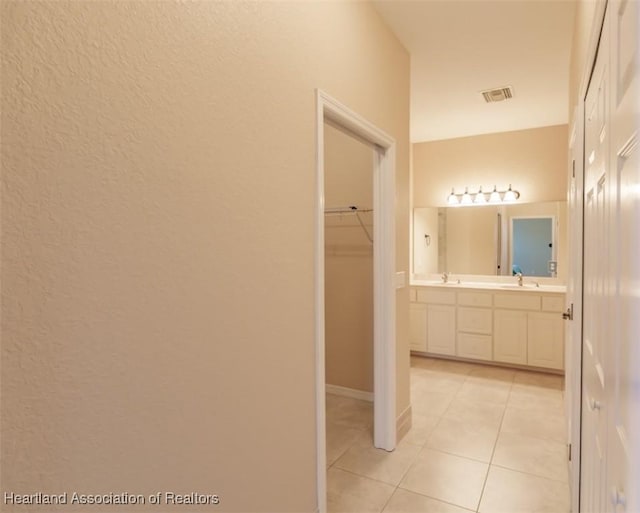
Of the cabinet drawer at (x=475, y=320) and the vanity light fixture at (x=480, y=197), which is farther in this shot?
the vanity light fixture at (x=480, y=197)

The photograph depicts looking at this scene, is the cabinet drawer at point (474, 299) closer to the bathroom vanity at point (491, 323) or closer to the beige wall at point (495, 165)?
the bathroom vanity at point (491, 323)

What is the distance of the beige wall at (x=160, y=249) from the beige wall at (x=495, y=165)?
138 inches

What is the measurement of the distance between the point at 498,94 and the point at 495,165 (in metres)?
1.27

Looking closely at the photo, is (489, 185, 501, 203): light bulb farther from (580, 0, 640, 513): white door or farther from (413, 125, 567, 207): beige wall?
(580, 0, 640, 513): white door

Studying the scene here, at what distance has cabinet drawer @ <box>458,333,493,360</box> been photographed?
13.5 ft

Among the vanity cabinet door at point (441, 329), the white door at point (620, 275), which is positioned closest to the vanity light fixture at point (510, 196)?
the vanity cabinet door at point (441, 329)

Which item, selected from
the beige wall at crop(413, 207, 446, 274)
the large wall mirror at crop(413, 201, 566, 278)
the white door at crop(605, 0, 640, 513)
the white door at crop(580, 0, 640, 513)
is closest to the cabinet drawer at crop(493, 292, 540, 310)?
the large wall mirror at crop(413, 201, 566, 278)

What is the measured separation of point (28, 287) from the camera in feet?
2.38

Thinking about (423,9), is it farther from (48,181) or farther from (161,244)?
(48,181)

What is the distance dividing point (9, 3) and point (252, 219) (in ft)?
→ 2.52

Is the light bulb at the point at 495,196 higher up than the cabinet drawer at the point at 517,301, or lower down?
higher up

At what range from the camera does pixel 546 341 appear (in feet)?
12.6

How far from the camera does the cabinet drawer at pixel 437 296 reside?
4.29 m

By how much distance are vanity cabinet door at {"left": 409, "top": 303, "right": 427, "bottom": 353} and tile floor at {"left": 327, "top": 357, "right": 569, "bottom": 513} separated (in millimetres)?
903
